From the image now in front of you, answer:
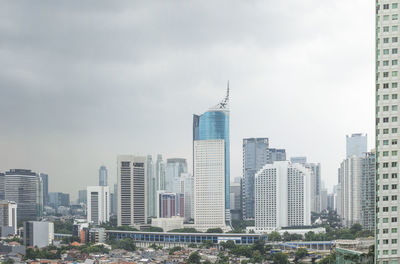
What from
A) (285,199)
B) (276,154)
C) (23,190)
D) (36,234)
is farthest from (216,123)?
(36,234)

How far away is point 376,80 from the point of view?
23.6ft

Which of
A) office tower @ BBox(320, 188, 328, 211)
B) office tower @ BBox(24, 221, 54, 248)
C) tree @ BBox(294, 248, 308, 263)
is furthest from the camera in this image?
office tower @ BBox(320, 188, 328, 211)

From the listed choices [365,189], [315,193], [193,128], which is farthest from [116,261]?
[315,193]

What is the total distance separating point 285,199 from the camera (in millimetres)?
26094

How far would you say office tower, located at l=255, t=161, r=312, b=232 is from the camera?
2598cm

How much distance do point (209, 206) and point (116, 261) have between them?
34.7 feet

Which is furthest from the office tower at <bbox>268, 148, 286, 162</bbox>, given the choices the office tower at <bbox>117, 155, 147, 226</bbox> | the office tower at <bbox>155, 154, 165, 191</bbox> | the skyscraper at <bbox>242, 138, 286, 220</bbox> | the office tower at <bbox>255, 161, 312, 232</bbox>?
the office tower at <bbox>117, 155, 147, 226</bbox>

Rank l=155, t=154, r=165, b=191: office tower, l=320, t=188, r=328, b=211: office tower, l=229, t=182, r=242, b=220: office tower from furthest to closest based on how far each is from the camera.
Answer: l=320, t=188, r=328, b=211: office tower
l=155, t=154, r=165, b=191: office tower
l=229, t=182, r=242, b=220: office tower

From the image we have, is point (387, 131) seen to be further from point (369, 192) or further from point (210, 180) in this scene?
point (210, 180)

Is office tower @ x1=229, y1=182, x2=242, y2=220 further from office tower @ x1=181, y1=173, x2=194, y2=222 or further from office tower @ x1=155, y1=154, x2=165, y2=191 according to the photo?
office tower @ x1=155, y1=154, x2=165, y2=191

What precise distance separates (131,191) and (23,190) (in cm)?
656

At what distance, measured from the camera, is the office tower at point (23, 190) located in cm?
2705

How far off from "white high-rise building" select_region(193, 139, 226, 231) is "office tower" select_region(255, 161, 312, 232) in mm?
2474

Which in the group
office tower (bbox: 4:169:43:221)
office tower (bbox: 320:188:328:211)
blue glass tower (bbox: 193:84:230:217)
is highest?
blue glass tower (bbox: 193:84:230:217)
